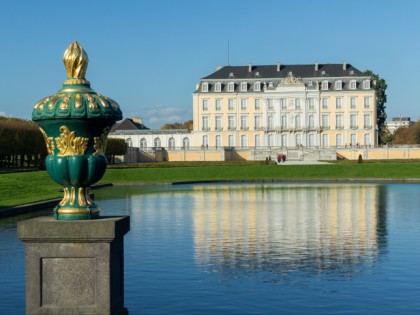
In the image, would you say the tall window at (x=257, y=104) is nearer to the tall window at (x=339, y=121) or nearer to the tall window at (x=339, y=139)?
the tall window at (x=339, y=121)

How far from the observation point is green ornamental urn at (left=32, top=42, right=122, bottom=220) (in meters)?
6.77

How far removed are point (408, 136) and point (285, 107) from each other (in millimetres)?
40939

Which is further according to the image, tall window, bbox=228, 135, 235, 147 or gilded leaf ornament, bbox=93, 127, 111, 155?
tall window, bbox=228, 135, 235, 147

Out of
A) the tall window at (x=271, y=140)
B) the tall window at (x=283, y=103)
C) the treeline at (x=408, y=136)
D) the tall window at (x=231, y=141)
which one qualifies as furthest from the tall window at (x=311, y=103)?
the treeline at (x=408, y=136)

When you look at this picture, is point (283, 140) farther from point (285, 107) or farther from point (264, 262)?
point (264, 262)

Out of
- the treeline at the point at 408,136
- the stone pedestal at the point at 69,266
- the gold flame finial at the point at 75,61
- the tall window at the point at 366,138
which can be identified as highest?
the treeline at the point at 408,136

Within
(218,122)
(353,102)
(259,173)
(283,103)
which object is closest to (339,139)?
(353,102)

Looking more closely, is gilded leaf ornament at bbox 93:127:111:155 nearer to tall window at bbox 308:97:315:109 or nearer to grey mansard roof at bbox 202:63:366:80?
tall window at bbox 308:97:315:109

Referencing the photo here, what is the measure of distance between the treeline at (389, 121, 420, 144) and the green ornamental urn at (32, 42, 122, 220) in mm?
118769

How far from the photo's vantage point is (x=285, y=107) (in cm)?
10125

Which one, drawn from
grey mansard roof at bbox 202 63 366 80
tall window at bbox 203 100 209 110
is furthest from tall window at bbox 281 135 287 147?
tall window at bbox 203 100 209 110

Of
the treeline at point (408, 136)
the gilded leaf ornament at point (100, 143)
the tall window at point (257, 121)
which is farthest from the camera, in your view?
the treeline at point (408, 136)

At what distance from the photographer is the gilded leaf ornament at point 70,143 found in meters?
6.86

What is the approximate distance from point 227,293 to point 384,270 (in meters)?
3.40
